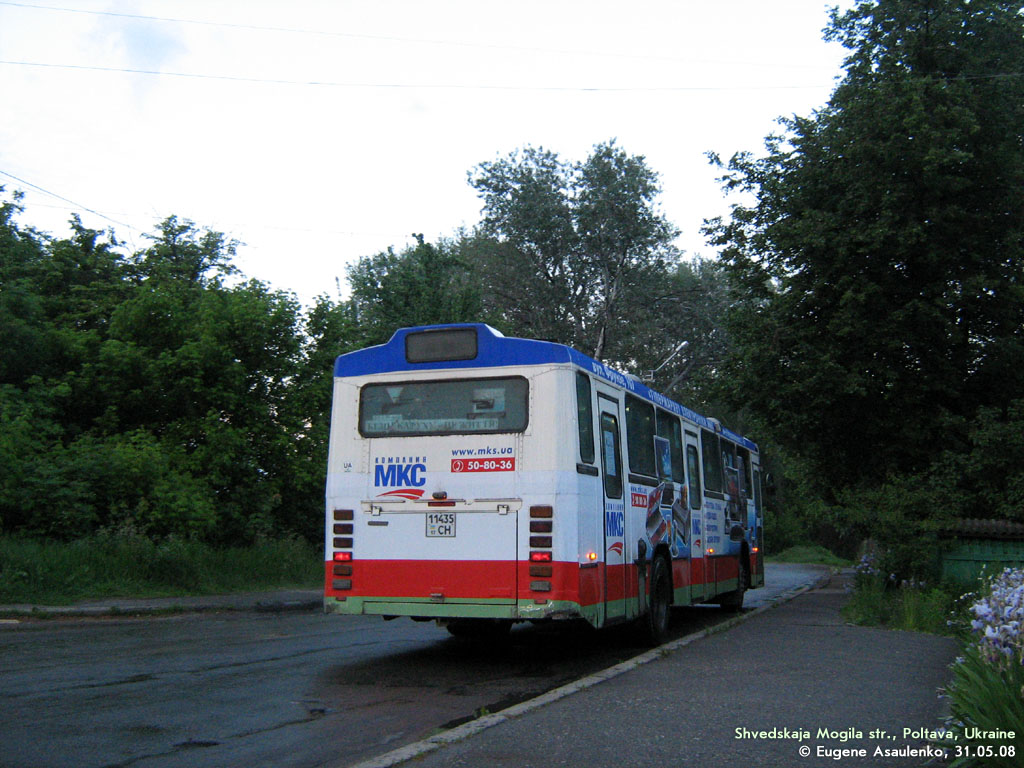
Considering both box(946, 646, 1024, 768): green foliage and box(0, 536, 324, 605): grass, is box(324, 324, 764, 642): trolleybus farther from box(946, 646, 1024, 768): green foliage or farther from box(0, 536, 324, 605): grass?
box(0, 536, 324, 605): grass

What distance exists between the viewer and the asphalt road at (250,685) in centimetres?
663

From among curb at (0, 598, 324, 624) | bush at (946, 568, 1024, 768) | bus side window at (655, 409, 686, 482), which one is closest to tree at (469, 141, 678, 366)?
curb at (0, 598, 324, 624)

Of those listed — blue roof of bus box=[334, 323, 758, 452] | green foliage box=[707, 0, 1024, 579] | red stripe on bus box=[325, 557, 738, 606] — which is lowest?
red stripe on bus box=[325, 557, 738, 606]

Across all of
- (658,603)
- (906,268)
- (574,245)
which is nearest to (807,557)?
(574,245)

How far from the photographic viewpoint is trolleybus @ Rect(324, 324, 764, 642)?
10172mm

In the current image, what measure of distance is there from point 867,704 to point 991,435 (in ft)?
53.1

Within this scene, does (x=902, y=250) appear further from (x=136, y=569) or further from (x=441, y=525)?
(x=136, y=569)

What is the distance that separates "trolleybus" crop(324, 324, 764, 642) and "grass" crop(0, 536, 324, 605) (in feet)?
24.2

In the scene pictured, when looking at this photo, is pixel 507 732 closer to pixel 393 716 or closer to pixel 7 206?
pixel 393 716

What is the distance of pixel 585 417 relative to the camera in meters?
10.7

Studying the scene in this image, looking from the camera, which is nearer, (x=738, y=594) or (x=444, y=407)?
(x=444, y=407)

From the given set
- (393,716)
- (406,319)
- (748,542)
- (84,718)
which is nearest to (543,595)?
(393,716)

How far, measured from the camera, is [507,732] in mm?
6633

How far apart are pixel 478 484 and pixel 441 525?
573 mm
